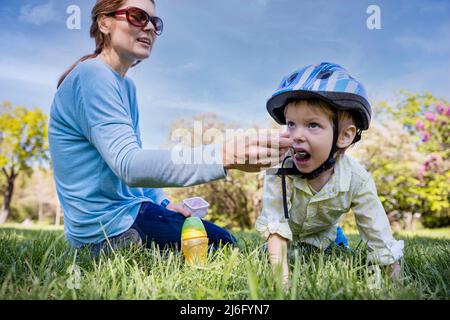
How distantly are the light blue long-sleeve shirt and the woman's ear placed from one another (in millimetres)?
234

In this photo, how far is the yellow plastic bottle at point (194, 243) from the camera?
226 cm

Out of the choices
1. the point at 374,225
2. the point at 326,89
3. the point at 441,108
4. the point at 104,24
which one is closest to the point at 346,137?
the point at 326,89

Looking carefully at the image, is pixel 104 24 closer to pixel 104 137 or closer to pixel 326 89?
pixel 104 137

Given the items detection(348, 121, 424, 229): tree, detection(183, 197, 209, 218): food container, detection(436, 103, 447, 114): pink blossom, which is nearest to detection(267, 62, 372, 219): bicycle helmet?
detection(183, 197, 209, 218): food container

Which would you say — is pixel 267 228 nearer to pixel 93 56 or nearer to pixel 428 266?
pixel 428 266

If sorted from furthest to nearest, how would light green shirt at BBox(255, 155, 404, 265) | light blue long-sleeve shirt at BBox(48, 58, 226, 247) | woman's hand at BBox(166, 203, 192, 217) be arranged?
woman's hand at BBox(166, 203, 192, 217)
light green shirt at BBox(255, 155, 404, 265)
light blue long-sleeve shirt at BBox(48, 58, 226, 247)

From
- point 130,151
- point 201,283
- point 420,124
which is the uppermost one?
point 420,124

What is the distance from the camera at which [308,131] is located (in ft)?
6.90

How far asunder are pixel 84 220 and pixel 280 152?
132 centimetres

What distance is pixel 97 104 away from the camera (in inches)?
79.5

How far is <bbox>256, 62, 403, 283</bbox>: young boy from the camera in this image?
2111 mm

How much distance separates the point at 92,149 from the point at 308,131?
1.21m

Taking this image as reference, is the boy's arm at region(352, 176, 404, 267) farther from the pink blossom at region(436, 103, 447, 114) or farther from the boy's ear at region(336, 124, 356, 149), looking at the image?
the pink blossom at region(436, 103, 447, 114)
